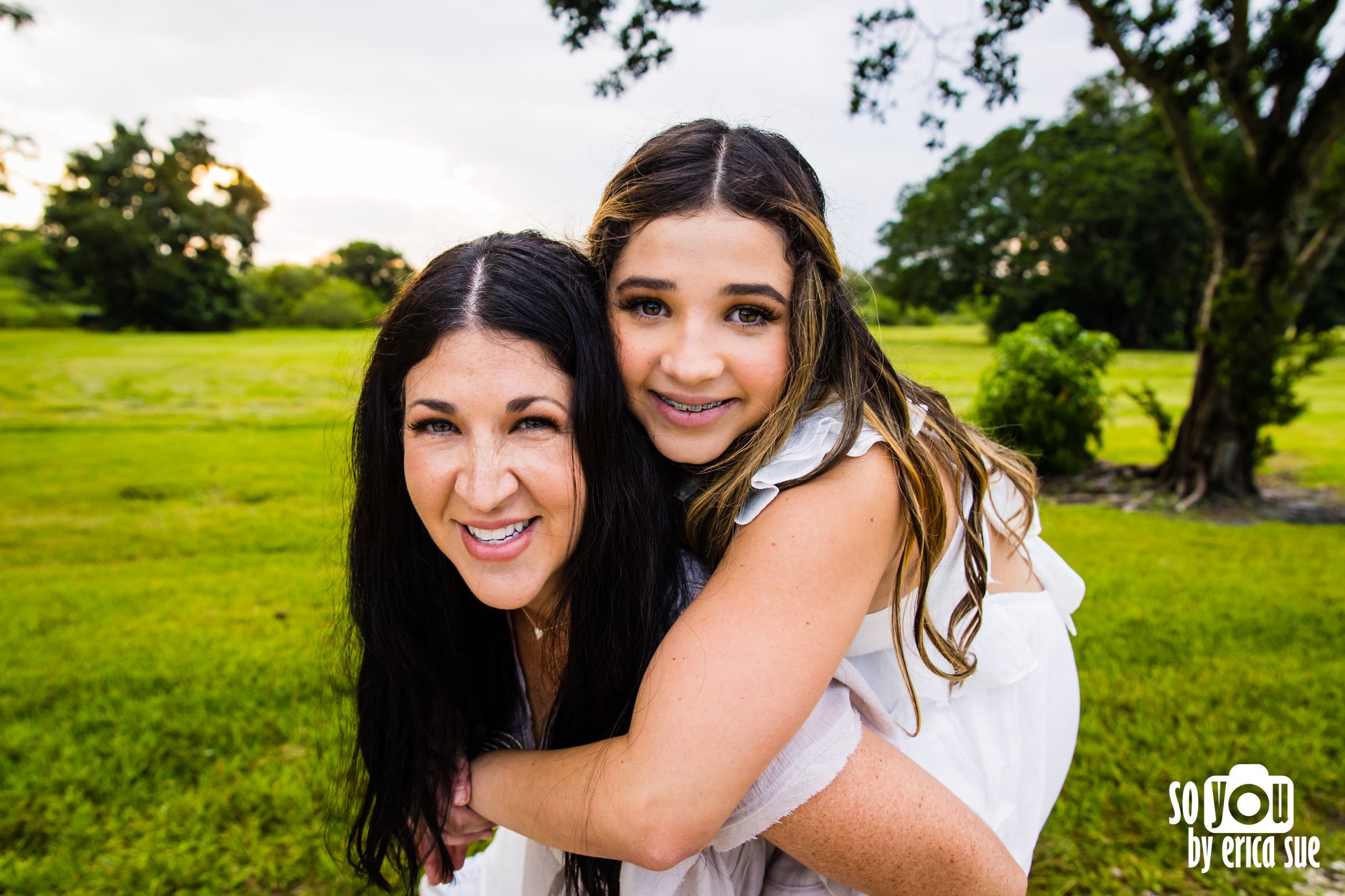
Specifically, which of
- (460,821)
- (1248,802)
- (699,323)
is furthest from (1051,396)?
(460,821)

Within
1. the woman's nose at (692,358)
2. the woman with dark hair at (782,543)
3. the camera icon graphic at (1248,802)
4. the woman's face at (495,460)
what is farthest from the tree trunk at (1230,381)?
the woman's face at (495,460)

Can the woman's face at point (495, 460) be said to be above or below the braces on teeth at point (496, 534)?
above

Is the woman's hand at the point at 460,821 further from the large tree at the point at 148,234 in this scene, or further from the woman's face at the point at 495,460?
the large tree at the point at 148,234

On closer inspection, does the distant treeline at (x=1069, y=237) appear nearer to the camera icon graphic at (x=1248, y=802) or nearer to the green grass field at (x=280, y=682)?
the green grass field at (x=280, y=682)

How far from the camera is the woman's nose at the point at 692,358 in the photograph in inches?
81.7

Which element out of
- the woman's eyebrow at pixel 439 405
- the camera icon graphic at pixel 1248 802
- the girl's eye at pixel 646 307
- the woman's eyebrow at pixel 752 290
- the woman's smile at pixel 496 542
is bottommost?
the camera icon graphic at pixel 1248 802

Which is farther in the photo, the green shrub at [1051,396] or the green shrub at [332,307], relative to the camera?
the green shrub at [332,307]

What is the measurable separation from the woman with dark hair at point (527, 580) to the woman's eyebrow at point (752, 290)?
0.35 m

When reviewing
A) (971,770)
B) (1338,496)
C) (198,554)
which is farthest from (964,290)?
(971,770)

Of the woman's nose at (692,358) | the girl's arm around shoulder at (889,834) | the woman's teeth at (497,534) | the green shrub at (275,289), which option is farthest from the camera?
the green shrub at (275,289)

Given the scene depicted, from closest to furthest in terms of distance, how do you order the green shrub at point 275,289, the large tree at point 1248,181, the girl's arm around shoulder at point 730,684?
the girl's arm around shoulder at point 730,684, the large tree at point 1248,181, the green shrub at point 275,289

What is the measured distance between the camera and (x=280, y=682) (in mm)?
4691

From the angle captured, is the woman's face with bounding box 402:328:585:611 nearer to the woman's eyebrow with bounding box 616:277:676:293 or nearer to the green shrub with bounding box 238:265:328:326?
the woman's eyebrow with bounding box 616:277:676:293

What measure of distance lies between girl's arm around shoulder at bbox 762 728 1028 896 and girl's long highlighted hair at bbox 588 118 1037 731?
0.23 meters
